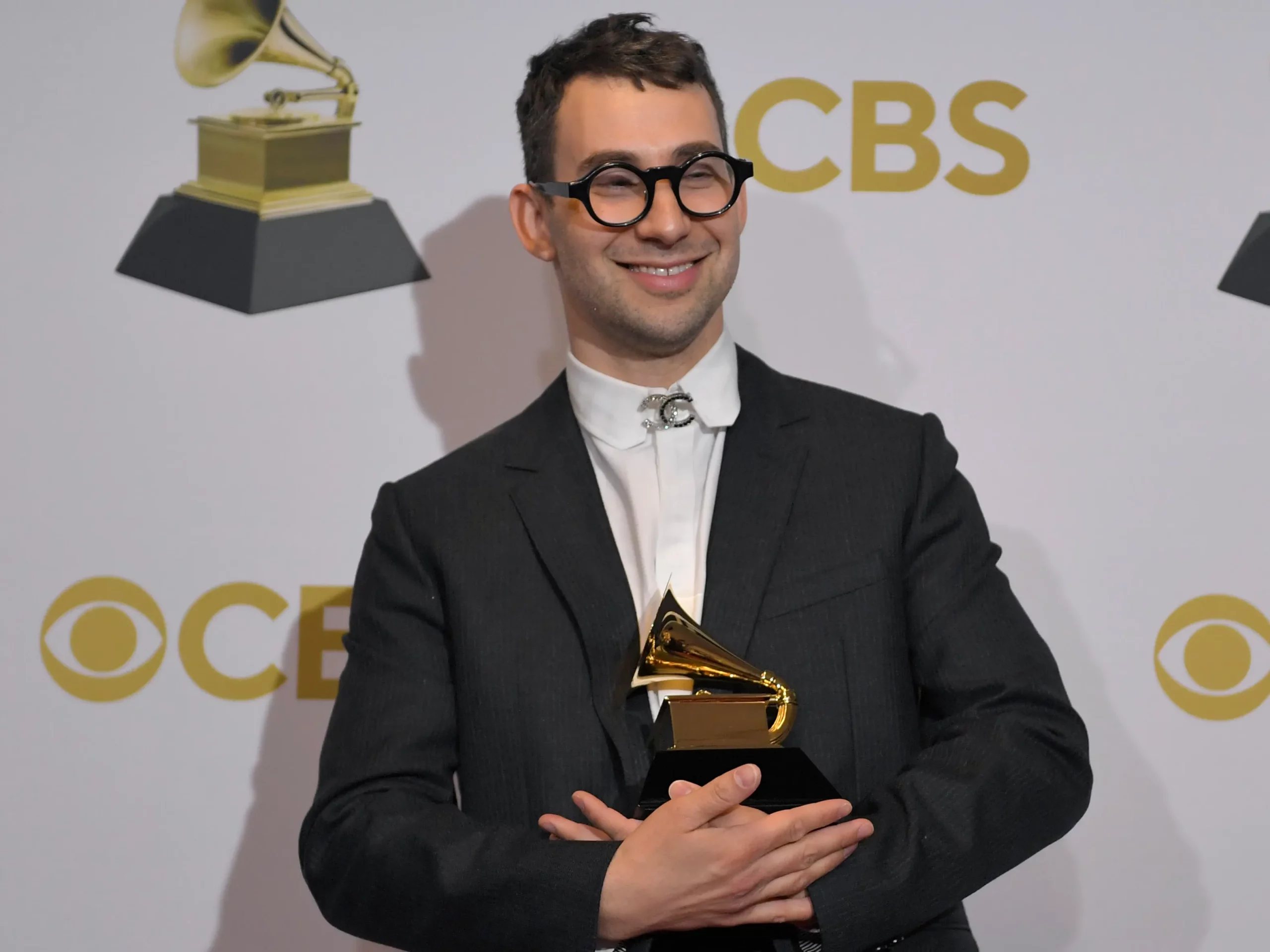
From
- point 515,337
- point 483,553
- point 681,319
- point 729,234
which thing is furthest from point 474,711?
point 515,337

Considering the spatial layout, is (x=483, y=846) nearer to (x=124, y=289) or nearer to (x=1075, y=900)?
(x=1075, y=900)

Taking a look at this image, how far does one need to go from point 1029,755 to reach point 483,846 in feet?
2.23

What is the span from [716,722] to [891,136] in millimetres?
1368

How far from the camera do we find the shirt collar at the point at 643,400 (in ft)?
6.98

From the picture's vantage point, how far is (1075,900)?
2.69 m

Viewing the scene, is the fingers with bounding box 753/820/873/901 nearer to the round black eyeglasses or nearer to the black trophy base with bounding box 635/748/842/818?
the black trophy base with bounding box 635/748/842/818

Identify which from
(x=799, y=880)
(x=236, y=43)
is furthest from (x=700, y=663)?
(x=236, y=43)

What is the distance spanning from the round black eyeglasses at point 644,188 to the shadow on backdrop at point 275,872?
122cm

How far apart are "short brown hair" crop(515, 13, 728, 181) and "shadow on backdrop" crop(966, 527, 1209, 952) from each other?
41.2 inches

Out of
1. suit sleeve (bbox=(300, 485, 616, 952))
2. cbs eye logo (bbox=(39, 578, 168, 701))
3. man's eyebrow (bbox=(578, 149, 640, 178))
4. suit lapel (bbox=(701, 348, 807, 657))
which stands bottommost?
cbs eye logo (bbox=(39, 578, 168, 701))

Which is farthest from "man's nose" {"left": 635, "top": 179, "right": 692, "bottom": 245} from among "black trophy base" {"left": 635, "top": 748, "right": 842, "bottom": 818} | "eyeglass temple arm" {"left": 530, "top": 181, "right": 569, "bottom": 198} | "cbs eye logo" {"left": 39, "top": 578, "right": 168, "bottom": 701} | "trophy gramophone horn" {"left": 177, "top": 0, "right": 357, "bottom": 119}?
"cbs eye logo" {"left": 39, "top": 578, "right": 168, "bottom": 701}

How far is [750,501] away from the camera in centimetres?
206

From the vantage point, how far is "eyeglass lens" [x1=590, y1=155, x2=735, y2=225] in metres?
2.09

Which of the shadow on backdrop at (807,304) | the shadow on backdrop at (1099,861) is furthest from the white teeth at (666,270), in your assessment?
the shadow on backdrop at (1099,861)
